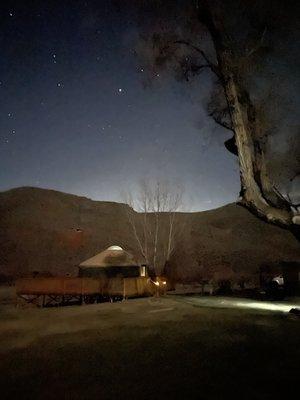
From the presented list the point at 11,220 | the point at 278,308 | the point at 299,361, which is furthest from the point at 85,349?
the point at 11,220

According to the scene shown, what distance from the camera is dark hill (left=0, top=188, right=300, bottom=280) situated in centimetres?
4641

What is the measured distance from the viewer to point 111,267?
95.2 feet

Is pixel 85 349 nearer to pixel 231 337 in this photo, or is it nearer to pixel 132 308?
pixel 231 337

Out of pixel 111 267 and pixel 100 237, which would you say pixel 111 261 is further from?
pixel 100 237

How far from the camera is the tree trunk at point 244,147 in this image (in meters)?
12.5

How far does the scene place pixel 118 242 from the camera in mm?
54469

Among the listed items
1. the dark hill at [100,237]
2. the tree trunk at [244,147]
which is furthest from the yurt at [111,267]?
the tree trunk at [244,147]

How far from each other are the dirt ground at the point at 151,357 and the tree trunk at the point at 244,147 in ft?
13.1

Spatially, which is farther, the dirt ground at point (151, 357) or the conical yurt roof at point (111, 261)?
the conical yurt roof at point (111, 261)

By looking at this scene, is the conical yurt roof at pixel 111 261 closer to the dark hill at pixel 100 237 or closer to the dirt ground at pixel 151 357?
the dirt ground at pixel 151 357

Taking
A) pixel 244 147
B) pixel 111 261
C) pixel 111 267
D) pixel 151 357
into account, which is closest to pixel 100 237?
pixel 111 261

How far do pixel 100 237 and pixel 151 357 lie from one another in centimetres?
4786

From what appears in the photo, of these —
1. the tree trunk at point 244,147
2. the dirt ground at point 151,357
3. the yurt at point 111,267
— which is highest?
the tree trunk at point 244,147

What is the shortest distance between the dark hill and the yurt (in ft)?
49.0
